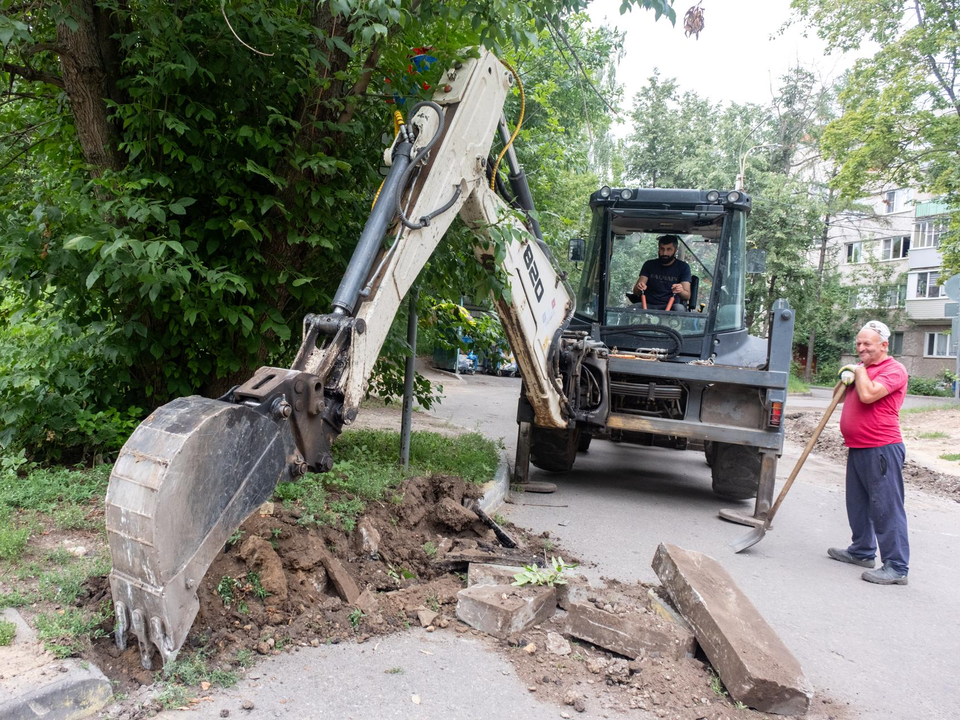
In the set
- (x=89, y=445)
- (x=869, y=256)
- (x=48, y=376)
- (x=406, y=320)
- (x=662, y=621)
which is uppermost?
(x=869, y=256)

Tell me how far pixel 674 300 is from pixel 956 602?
3.90 metres

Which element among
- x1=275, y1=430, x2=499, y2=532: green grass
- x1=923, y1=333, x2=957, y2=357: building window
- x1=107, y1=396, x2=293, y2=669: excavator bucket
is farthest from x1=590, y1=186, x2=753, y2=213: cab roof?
x1=923, y1=333, x2=957, y2=357: building window

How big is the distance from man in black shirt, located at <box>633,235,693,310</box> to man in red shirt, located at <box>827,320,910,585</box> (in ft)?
7.35

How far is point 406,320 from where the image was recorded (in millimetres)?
7102

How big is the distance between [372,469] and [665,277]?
13.0 feet

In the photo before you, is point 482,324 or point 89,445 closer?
point 89,445

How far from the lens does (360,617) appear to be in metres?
3.75

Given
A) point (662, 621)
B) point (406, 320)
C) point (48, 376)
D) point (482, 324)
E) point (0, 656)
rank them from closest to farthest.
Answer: point (0, 656) → point (662, 621) → point (48, 376) → point (406, 320) → point (482, 324)

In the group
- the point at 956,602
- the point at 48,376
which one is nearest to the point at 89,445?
the point at 48,376

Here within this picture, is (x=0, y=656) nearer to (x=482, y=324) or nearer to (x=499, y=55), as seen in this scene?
(x=499, y=55)

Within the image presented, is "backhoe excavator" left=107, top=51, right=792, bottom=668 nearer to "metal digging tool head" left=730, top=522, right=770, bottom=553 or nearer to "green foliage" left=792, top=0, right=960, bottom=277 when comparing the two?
"metal digging tool head" left=730, top=522, right=770, bottom=553

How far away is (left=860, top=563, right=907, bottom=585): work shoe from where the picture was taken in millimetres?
5645

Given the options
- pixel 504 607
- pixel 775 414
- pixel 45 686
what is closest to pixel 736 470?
pixel 775 414

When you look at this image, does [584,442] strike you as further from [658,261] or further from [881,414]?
[881,414]
